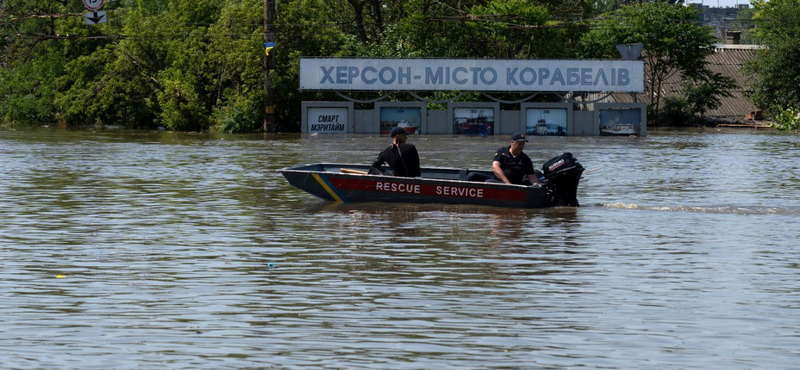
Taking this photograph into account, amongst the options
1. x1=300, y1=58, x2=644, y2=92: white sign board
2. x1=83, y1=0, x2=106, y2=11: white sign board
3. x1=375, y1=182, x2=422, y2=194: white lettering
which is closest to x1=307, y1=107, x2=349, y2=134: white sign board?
x1=300, y1=58, x2=644, y2=92: white sign board

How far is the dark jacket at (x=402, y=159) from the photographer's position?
75.2 ft

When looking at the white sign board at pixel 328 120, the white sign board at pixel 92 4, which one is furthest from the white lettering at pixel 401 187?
the white sign board at pixel 328 120

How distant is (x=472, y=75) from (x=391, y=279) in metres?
47.4

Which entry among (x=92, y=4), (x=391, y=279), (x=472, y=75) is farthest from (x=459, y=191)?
(x=472, y=75)

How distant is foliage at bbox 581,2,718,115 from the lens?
7219cm

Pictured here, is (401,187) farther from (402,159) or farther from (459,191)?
(459,191)

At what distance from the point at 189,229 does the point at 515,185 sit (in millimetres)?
6115

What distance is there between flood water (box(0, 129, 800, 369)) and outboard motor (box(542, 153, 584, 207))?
1.66 ft

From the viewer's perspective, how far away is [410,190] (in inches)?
893

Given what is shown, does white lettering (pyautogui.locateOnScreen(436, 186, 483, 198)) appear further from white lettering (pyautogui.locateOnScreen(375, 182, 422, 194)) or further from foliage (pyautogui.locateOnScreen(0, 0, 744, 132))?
foliage (pyautogui.locateOnScreen(0, 0, 744, 132))

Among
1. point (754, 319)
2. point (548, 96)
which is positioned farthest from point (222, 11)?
point (754, 319)

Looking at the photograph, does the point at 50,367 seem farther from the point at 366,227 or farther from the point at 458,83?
the point at 458,83

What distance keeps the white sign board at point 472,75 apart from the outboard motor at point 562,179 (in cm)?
3823

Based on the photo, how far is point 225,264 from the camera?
48.5ft
